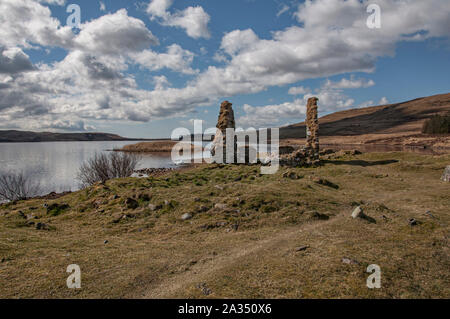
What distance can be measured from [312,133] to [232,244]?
2282 centimetres

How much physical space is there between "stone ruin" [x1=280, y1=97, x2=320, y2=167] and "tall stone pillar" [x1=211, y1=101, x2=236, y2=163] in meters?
6.71

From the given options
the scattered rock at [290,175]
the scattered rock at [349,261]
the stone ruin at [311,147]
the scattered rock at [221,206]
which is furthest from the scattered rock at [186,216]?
the stone ruin at [311,147]

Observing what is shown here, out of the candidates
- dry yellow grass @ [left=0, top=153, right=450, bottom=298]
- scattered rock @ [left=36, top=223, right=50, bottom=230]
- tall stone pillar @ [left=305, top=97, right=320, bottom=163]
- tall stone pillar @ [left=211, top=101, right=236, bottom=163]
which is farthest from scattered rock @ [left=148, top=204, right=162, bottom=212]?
tall stone pillar @ [left=305, top=97, right=320, bottom=163]

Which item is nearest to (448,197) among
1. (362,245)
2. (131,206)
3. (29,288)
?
(362,245)

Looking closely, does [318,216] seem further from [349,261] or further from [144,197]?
[144,197]

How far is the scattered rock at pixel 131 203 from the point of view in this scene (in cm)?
1317

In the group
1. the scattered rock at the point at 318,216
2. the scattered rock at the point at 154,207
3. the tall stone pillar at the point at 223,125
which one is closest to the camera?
the scattered rock at the point at 318,216

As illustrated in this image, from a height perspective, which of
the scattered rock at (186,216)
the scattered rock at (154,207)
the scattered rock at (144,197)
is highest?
the scattered rock at (144,197)

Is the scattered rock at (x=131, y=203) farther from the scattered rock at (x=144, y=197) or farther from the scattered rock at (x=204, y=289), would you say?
the scattered rock at (x=204, y=289)

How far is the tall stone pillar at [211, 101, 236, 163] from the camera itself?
27.8m

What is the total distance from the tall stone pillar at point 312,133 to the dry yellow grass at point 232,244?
11.5 metres
